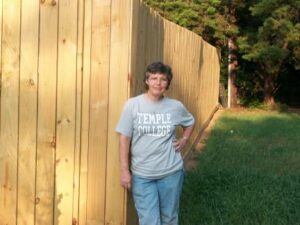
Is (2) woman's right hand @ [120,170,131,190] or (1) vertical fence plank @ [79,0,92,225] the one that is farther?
(1) vertical fence plank @ [79,0,92,225]

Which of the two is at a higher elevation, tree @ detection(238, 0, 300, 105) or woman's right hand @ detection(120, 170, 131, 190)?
tree @ detection(238, 0, 300, 105)

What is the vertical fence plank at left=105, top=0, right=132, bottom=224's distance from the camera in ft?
15.9

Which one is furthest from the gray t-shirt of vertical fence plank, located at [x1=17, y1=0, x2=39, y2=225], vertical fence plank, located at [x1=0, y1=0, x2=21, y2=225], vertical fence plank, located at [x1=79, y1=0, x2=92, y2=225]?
vertical fence plank, located at [x1=0, y1=0, x2=21, y2=225]

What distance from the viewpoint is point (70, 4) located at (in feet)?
16.1

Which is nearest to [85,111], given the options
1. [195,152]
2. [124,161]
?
[124,161]

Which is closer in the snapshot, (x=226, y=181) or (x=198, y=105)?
(x=226, y=181)

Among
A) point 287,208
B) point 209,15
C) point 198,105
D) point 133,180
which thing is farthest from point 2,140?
point 209,15

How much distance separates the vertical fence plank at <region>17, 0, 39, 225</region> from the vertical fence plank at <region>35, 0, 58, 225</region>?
5 centimetres

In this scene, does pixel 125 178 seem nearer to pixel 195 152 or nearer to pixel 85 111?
pixel 85 111

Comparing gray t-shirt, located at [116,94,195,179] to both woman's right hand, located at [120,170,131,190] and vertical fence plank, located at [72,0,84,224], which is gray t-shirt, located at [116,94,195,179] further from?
vertical fence plank, located at [72,0,84,224]

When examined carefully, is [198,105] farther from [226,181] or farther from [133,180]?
[133,180]

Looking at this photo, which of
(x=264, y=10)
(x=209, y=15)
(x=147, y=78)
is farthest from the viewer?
(x=209, y=15)

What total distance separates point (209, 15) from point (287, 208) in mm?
18155

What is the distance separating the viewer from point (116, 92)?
4.92m
